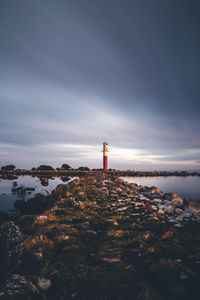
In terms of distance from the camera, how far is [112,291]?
2439mm

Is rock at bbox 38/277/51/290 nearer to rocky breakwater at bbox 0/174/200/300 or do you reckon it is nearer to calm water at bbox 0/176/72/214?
rocky breakwater at bbox 0/174/200/300

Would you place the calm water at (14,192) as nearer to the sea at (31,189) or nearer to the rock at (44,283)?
the sea at (31,189)

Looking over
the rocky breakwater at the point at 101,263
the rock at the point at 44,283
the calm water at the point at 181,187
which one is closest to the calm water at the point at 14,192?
the rocky breakwater at the point at 101,263

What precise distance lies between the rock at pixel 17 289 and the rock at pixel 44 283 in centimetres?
16

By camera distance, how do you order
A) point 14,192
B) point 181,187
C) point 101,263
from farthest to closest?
1. point 181,187
2. point 14,192
3. point 101,263

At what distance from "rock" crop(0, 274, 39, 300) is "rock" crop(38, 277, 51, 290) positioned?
160 millimetres

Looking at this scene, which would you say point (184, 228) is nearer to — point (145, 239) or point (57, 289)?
point (145, 239)

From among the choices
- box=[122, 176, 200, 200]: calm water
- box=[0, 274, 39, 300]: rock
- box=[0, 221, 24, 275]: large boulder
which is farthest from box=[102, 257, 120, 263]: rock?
box=[122, 176, 200, 200]: calm water

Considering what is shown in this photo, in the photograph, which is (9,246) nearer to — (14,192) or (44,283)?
(44,283)

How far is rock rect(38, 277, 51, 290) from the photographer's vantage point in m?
2.49

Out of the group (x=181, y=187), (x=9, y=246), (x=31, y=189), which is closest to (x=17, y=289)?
(x=9, y=246)

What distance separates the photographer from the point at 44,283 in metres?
2.53

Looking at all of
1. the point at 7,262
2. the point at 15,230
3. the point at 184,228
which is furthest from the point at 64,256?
the point at 184,228

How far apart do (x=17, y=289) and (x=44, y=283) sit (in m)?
0.50
